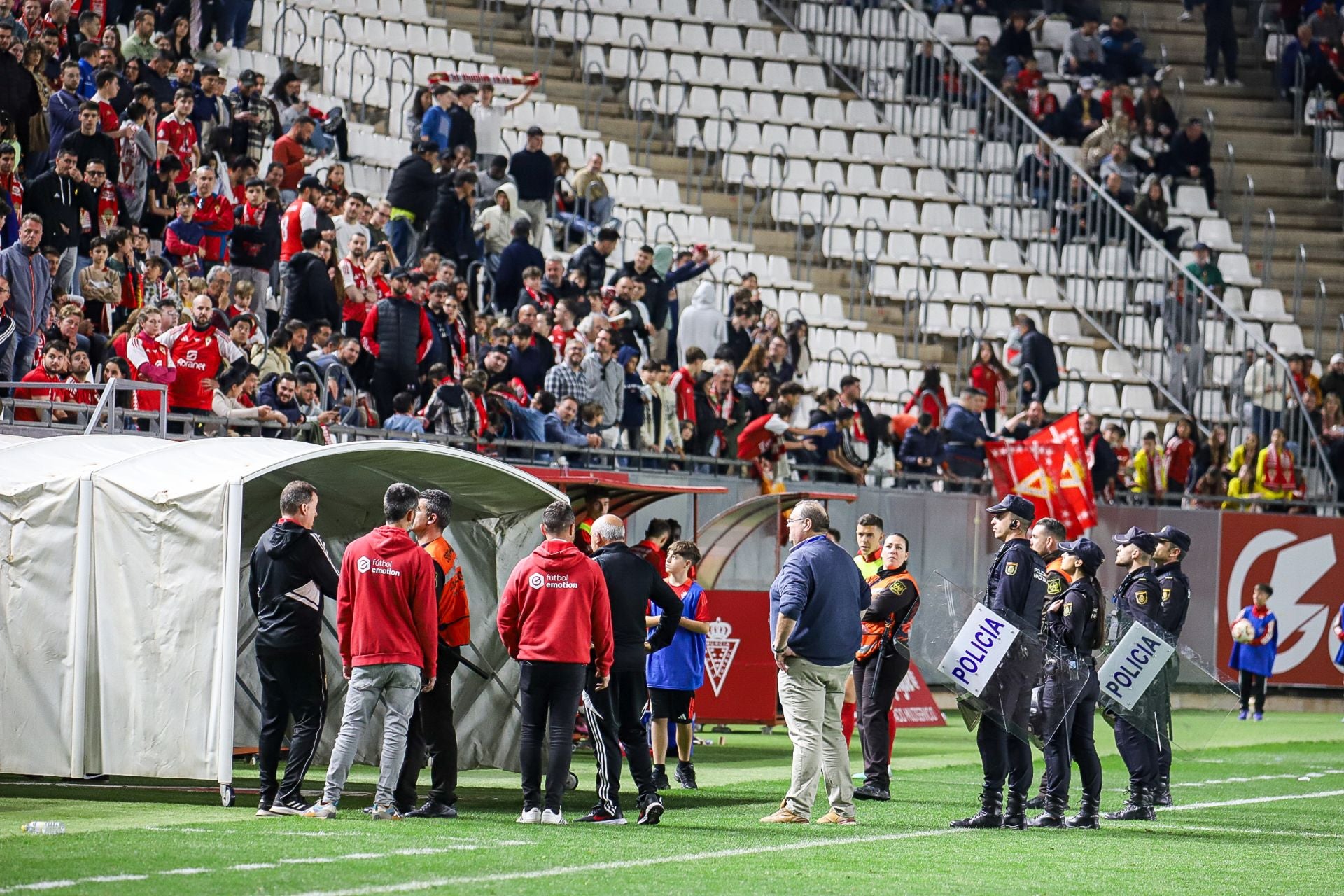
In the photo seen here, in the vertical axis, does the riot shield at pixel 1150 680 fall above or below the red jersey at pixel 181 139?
below

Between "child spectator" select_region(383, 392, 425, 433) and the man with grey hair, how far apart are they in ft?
21.9

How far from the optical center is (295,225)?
20875mm

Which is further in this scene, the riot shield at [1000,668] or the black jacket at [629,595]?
the riot shield at [1000,668]

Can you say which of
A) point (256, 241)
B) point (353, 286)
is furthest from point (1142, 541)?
point (256, 241)

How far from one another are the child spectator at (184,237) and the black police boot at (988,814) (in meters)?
10.1

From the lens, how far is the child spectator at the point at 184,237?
19953 millimetres

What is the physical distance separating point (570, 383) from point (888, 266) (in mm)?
12613

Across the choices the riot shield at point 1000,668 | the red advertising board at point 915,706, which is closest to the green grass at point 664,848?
the riot shield at point 1000,668

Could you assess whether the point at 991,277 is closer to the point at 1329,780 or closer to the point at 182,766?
the point at 1329,780

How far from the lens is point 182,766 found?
42.6 ft

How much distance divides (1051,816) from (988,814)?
1.93 ft

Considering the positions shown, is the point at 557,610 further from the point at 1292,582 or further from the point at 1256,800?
the point at 1292,582

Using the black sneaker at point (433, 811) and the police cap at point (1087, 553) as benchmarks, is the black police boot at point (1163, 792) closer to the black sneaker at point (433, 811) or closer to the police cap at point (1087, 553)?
the police cap at point (1087, 553)

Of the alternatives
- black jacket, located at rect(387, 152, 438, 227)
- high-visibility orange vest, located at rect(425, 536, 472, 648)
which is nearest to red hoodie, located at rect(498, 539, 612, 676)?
high-visibility orange vest, located at rect(425, 536, 472, 648)
